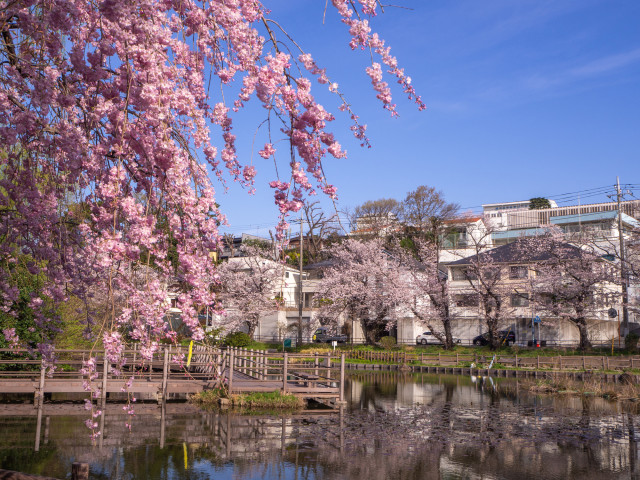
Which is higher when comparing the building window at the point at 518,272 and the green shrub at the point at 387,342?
the building window at the point at 518,272

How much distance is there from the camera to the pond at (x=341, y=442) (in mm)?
11609

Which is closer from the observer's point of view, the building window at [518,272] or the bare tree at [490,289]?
the bare tree at [490,289]

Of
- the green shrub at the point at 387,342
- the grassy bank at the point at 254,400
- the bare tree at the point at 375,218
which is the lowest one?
the grassy bank at the point at 254,400

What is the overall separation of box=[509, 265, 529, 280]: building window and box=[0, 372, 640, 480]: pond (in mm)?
24124

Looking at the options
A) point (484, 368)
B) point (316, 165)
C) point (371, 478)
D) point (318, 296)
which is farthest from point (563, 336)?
point (316, 165)

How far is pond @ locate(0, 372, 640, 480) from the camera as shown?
457 inches

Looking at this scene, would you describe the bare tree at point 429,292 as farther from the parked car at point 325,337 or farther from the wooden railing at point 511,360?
the parked car at point 325,337

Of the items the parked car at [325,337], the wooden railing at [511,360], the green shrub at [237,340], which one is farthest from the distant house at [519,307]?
the green shrub at [237,340]

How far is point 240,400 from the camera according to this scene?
19.5 m

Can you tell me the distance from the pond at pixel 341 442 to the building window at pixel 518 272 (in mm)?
24124

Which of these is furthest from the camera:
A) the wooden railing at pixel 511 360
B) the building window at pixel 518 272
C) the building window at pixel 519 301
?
the building window at pixel 519 301

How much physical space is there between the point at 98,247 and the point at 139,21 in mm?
1882

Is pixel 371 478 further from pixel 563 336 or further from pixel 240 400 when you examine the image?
pixel 563 336

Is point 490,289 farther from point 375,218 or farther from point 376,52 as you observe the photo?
point 376,52
